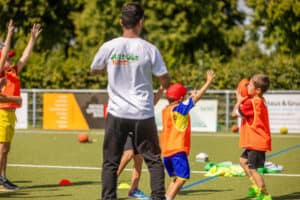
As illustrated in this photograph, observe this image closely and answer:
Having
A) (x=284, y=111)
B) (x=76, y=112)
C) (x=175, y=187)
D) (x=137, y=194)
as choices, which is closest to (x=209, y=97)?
(x=284, y=111)

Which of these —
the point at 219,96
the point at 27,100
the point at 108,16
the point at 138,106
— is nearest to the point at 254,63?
the point at 219,96

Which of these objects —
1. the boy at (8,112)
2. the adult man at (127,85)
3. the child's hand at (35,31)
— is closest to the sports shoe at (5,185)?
the boy at (8,112)

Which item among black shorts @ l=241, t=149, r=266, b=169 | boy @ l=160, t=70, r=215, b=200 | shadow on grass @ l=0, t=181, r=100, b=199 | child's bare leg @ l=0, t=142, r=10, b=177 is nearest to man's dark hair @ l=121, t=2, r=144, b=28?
boy @ l=160, t=70, r=215, b=200

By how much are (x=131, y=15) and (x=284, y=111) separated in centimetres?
1628

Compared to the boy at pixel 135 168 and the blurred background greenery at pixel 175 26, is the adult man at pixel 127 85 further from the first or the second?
the blurred background greenery at pixel 175 26

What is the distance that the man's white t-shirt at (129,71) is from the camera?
771cm

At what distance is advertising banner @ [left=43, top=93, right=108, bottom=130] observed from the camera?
2494 centimetres

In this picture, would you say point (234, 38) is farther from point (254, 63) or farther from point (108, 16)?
point (254, 63)

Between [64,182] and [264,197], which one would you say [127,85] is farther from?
[64,182]

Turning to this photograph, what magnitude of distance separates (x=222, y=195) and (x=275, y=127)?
13.4 m

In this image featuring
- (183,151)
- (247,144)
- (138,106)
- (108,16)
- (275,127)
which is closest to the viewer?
(138,106)

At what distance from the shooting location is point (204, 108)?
78.7ft

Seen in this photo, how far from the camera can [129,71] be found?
25.4 feet

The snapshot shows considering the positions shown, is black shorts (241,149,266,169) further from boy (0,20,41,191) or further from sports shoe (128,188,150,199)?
→ boy (0,20,41,191)
